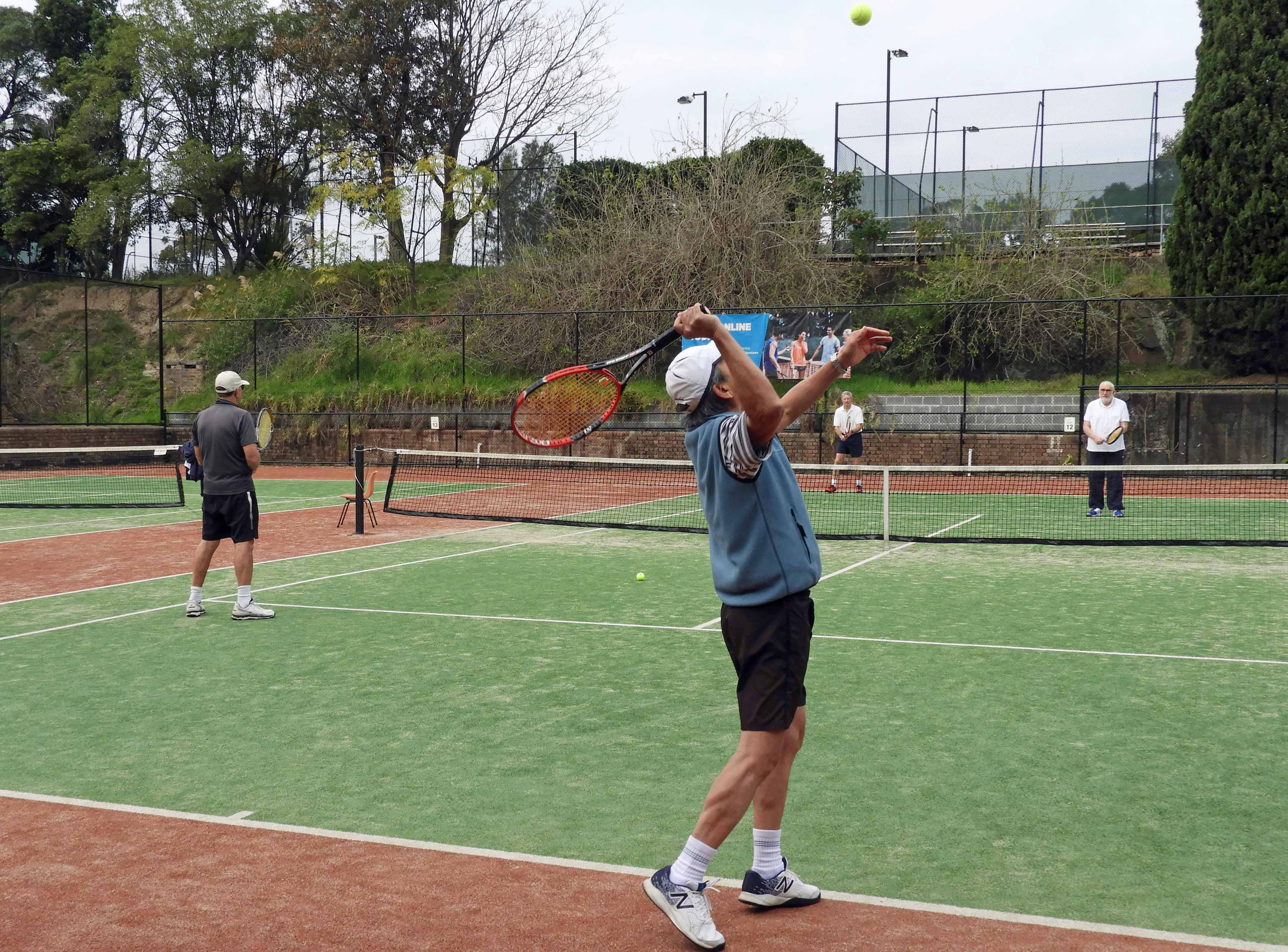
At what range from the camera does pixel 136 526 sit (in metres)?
15.2

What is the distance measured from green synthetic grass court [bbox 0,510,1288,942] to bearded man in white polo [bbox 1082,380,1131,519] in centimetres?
521

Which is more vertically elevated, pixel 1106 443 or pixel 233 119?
pixel 233 119

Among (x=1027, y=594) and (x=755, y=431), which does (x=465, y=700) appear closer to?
(x=755, y=431)

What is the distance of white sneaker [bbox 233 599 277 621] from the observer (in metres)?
8.59

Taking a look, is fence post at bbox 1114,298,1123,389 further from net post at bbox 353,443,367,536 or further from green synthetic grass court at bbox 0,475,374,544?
net post at bbox 353,443,367,536

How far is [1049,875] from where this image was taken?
3.88 metres

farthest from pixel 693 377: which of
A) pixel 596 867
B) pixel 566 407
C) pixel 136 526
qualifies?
pixel 136 526

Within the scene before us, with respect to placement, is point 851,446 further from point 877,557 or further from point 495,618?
point 495,618

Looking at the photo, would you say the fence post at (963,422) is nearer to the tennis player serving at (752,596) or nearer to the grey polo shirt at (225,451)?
the grey polo shirt at (225,451)

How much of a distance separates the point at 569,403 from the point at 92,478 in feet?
68.5

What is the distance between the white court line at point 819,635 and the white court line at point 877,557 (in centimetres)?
19

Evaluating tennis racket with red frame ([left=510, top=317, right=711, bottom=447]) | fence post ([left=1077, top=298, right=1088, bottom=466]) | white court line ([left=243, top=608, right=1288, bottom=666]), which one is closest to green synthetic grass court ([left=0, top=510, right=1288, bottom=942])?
white court line ([left=243, top=608, right=1288, bottom=666])

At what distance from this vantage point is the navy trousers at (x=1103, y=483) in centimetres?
1559

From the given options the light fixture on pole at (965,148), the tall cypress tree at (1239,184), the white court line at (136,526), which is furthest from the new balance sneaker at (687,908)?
the light fixture on pole at (965,148)
